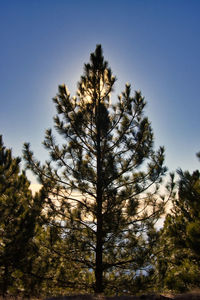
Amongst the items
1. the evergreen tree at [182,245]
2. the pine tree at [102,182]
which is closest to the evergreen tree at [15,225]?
the pine tree at [102,182]

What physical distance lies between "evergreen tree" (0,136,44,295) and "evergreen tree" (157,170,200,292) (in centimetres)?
453

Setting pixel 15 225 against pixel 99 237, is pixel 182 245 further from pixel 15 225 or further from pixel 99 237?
pixel 15 225

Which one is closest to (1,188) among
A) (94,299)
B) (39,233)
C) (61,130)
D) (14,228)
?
(14,228)

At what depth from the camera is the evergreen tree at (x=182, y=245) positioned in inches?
219

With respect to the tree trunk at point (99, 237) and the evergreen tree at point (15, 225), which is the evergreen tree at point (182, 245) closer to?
the tree trunk at point (99, 237)

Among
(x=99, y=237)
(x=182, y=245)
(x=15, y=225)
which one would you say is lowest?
(x=182, y=245)

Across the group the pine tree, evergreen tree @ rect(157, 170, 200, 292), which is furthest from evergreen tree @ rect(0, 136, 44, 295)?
evergreen tree @ rect(157, 170, 200, 292)

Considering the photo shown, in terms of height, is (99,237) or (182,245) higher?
(99,237)

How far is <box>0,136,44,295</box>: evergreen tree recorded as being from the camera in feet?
23.6

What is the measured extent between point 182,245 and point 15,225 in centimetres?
572

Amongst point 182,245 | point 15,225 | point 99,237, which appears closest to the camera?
point 182,245

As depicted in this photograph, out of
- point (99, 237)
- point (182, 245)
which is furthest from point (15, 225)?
A: point (182, 245)

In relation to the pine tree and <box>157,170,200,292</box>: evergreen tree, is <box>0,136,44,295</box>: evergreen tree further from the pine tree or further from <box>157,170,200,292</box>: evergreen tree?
<box>157,170,200,292</box>: evergreen tree

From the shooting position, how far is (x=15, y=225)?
294 inches
